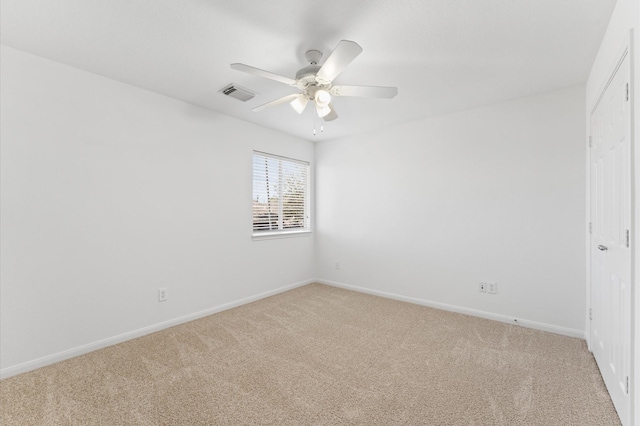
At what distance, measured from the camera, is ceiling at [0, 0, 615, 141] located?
167 cm

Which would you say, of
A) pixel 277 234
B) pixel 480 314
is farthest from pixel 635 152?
pixel 277 234

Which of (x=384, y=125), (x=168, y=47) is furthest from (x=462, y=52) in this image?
(x=168, y=47)

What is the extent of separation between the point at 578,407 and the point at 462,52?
2.45m

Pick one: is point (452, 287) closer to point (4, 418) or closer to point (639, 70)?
point (639, 70)

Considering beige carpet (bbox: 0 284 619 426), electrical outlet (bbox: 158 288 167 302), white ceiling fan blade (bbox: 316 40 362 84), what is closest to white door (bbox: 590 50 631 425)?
beige carpet (bbox: 0 284 619 426)

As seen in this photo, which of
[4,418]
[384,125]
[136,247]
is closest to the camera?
[4,418]

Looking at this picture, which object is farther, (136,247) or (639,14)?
(136,247)

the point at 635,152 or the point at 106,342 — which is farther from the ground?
the point at 635,152

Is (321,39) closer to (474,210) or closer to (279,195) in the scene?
(474,210)

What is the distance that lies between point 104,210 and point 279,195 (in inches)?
86.9

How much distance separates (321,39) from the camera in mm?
1953

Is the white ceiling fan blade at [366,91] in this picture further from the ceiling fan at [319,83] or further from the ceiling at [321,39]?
the ceiling at [321,39]

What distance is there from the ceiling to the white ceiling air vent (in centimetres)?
5

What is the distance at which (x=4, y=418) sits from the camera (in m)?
1.63
